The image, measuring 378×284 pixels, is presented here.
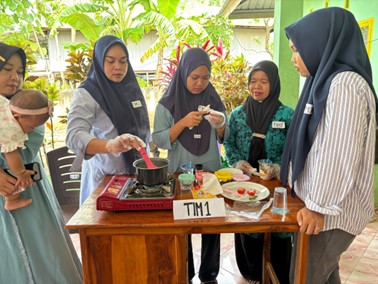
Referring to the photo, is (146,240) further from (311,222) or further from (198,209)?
(311,222)

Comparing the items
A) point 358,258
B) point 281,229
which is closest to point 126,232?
point 281,229

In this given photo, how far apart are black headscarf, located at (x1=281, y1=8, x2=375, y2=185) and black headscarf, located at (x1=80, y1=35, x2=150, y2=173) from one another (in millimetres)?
948

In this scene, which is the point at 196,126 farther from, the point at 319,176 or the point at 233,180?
the point at 319,176

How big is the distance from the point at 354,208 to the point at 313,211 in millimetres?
182

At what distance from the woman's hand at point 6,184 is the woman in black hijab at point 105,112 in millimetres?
325

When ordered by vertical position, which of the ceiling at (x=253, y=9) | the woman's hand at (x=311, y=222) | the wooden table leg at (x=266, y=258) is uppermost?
the ceiling at (x=253, y=9)

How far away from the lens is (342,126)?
1.07 metres

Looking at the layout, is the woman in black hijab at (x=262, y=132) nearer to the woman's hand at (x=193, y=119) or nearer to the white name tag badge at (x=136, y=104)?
the woman's hand at (x=193, y=119)

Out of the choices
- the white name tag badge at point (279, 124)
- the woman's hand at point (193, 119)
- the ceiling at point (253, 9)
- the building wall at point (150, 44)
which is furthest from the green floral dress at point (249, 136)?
the building wall at point (150, 44)

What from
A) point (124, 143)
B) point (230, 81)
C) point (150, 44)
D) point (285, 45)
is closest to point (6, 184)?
point (124, 143)

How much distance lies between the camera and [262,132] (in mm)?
1801

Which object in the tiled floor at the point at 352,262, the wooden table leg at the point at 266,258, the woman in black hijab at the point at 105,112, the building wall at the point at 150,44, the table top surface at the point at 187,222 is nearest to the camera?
the table top surface at the point at 187,222

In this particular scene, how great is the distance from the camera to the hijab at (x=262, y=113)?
180cm

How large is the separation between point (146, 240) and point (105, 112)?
77cm
